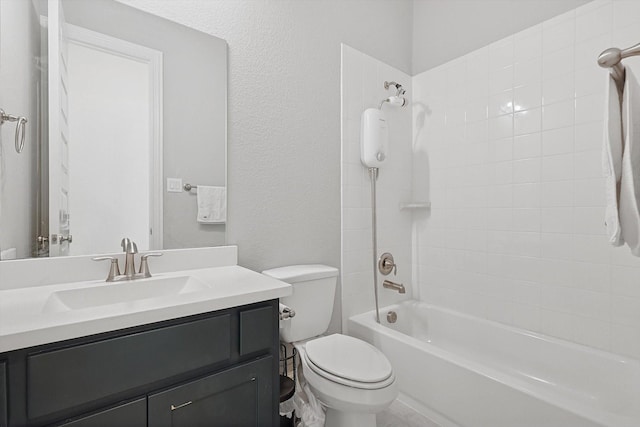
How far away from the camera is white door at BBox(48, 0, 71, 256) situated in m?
1.09

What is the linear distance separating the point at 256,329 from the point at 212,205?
0.66 meters

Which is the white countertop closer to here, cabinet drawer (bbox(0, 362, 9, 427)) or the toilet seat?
cabinet drawer (bbox(0, 362, 9, 427))

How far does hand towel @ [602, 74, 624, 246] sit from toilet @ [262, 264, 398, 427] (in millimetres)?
892

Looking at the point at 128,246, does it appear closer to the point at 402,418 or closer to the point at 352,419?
the point at 352,419

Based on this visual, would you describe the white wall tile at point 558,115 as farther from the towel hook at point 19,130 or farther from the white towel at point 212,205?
the towel hook at point 19,130

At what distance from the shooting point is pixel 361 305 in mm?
2035

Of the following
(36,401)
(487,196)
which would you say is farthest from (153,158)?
(487,196)

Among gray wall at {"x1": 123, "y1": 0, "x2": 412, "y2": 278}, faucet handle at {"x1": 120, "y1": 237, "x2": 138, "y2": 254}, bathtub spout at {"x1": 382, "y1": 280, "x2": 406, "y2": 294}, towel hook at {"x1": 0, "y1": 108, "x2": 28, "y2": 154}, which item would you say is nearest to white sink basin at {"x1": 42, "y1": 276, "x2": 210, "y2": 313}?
faucet handle at {"x1": 120, "y1": 237, "x2": 138, "y2": 254}

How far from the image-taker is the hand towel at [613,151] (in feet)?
2.74

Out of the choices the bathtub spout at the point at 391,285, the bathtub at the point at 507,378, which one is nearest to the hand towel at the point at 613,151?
the bathtub at the point at 507,378

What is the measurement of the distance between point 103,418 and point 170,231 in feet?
2.40

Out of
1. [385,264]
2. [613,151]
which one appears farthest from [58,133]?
[385,264]

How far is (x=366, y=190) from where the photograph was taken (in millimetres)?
2057

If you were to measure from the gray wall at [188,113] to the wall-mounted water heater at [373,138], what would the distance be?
0.89m
